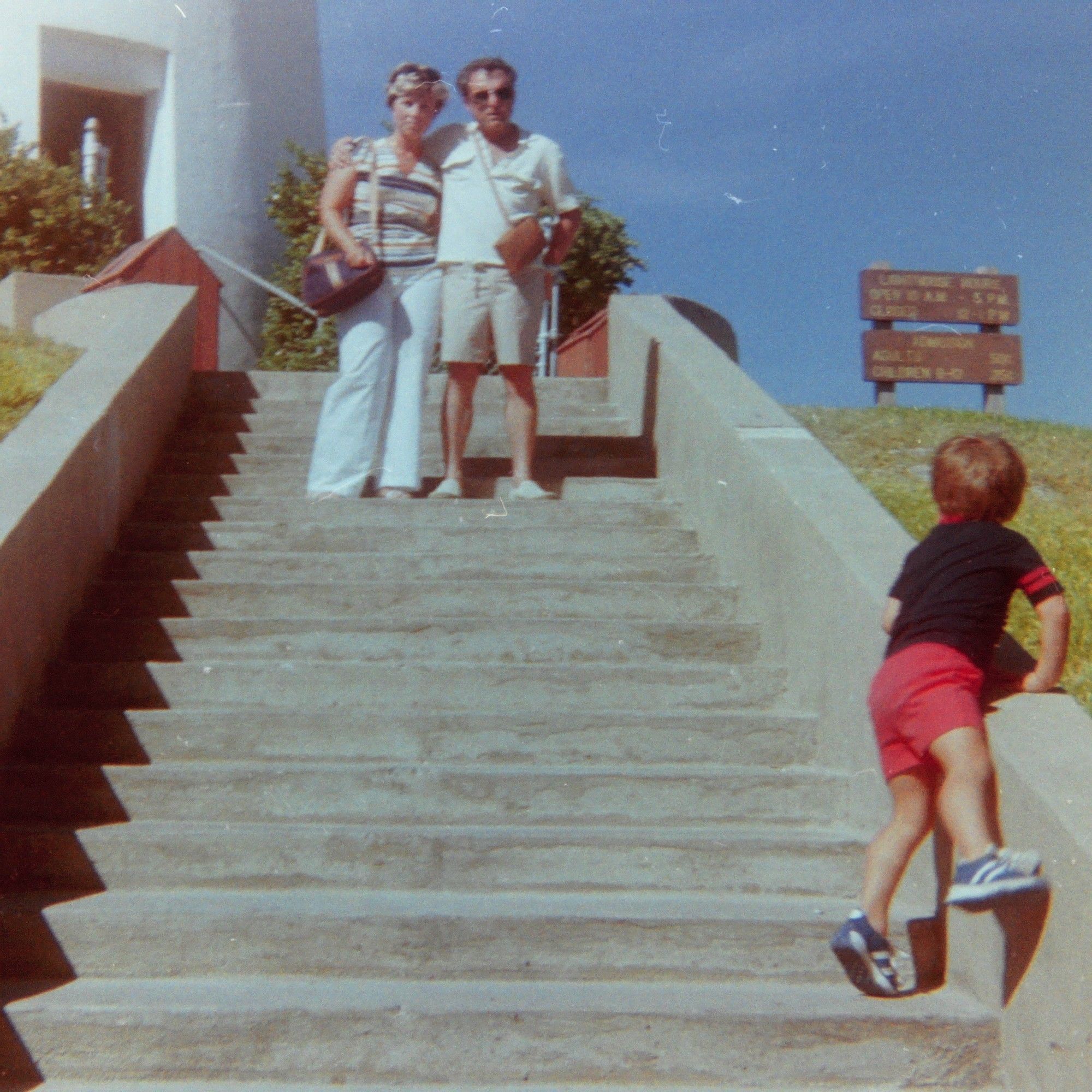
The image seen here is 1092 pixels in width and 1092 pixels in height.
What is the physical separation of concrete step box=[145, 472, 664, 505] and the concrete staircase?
2.05ft

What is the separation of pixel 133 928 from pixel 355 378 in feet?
9.38

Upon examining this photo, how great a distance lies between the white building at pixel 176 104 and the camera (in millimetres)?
14438

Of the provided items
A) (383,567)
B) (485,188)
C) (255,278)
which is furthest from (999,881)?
(255,278)

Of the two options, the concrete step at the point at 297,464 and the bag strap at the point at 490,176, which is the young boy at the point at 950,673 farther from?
the concrete step at the point at 297,464

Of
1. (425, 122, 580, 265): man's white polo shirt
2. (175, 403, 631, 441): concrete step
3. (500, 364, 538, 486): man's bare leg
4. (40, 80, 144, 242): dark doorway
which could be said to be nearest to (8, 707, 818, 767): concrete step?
(500, 364, 538, 486): man's bare leg

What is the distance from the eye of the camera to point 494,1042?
3.22 m

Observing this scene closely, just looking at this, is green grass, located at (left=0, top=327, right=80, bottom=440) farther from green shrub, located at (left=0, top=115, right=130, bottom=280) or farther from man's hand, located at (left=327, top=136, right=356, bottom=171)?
green shrub, located at (left=0, top=115, right=130, bottom=280)

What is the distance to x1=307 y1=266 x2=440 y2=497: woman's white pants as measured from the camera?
19.0 feet

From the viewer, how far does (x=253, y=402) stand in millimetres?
6805

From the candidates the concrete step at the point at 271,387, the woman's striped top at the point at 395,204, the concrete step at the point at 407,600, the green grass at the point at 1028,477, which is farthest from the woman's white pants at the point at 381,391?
A: the green grass at the point at 1028,477

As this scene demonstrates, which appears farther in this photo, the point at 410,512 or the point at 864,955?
the point at 410,512

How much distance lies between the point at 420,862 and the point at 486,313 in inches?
109

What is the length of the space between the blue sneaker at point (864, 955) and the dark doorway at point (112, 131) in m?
13.7

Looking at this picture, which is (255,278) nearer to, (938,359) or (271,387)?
(938,359)
